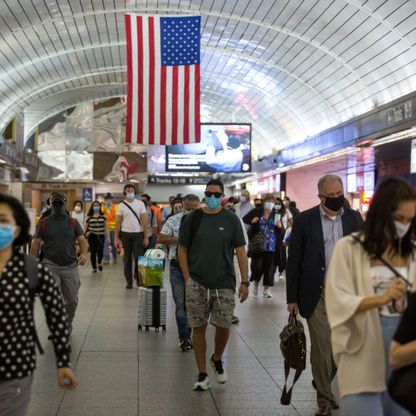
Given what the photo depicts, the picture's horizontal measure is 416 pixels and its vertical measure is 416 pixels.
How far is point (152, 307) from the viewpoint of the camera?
9258 mm

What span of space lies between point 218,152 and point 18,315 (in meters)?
23.1

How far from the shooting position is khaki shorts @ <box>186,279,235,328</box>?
21.0ft

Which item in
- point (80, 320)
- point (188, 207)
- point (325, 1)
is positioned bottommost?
point (80, 320)

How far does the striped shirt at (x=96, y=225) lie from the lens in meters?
17.8

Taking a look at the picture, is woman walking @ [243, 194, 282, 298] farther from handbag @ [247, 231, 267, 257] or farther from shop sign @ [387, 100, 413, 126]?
shop sign @ [387, 100, 413, 126]

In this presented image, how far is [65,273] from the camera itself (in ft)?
26.5

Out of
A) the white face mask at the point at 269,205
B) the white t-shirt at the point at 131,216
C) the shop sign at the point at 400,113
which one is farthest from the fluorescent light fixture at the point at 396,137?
Result: the white t-shirt at the point at 131,216

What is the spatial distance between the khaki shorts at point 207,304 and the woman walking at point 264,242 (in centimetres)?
647

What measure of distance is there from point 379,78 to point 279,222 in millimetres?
7836

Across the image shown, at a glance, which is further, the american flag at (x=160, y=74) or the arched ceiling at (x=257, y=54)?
the arched ceiling at (x=257, y=54)

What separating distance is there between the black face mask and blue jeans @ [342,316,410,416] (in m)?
2.24

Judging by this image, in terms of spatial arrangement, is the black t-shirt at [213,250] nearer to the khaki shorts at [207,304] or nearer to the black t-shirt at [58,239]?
the khaki shorts at [207,304]

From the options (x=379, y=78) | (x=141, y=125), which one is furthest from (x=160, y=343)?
(x=379, y=78)

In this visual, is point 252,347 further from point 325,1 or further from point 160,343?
point 325,1
